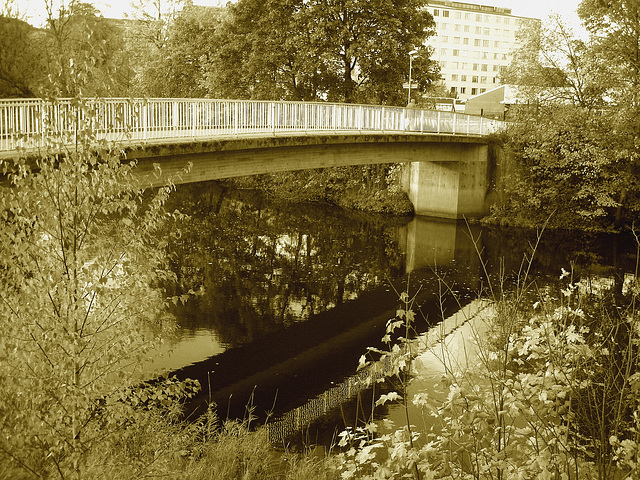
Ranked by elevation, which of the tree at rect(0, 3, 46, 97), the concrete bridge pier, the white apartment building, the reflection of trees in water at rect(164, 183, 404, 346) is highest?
the white apartment building

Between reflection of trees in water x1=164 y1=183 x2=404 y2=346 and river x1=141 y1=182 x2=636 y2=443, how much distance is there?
5 centimetres

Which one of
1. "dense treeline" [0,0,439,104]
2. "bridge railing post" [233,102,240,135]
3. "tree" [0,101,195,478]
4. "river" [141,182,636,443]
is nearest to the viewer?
"tree" [0,101,195,478]

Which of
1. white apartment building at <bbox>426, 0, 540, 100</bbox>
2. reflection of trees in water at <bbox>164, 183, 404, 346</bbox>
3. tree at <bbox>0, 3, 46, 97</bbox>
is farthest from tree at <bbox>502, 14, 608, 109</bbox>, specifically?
white apartment building at <bbox>426, 0, 540, 100</bbox>

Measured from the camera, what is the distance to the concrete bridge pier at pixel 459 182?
3197 centimetres

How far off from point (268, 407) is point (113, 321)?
5704 mm

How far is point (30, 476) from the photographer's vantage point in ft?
20.5

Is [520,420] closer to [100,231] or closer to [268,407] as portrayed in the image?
[268,407]

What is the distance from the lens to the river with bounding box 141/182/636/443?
12898mm

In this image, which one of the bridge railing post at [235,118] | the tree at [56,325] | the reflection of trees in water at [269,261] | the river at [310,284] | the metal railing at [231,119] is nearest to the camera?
the tree at [56,325]

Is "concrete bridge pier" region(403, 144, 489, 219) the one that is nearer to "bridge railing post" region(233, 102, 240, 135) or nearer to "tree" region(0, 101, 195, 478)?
"bridge railing post" region(233, 102, 240, 135)

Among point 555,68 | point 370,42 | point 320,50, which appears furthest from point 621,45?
point 320,50

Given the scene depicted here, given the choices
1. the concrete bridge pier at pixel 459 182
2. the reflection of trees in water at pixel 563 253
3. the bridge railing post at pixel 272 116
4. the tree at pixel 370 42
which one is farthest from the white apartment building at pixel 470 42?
the bridge railing post at pixel 272 116

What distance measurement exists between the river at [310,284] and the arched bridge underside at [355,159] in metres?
1.86

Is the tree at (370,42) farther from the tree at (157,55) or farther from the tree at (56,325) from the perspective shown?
the tree at (56,325)
